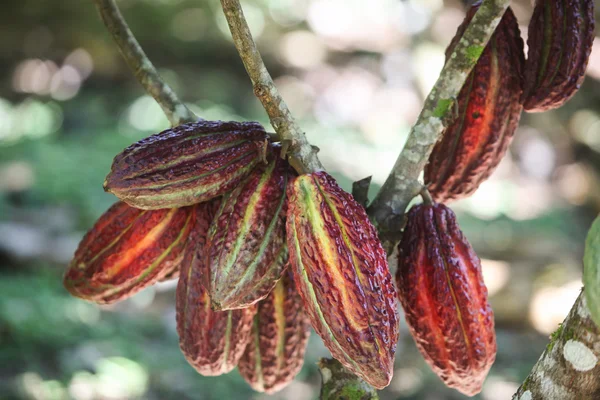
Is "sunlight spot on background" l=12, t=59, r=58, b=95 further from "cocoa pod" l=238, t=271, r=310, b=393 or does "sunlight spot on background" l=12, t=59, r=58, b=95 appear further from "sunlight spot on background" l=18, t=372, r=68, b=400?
"cocoa pod" l=238, t=271, r=310, b=393

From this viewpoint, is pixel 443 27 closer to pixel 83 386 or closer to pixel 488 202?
pixel 488 202

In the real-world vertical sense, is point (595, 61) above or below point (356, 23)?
below

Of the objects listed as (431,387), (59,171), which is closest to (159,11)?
(59,171)

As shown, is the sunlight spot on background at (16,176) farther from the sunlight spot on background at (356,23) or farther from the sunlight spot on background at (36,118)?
the sunlight spot on background at (356,23)

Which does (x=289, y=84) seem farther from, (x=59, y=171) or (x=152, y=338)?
(x=152, y=338)

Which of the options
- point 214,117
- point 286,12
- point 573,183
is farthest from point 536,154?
point 214,117

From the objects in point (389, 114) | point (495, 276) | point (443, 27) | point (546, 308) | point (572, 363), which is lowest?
point (572, 363)

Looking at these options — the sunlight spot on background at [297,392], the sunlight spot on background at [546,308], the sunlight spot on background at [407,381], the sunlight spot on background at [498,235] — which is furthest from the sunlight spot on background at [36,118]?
the sunlight spot on background at [546,308]
